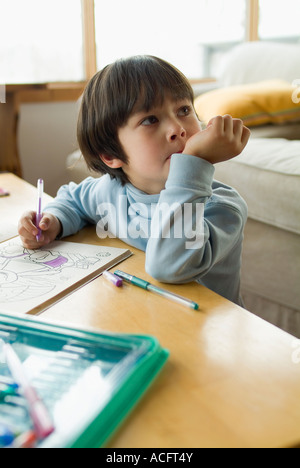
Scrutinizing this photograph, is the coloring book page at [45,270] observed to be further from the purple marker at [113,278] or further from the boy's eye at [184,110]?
the boy's eye at [184,110]

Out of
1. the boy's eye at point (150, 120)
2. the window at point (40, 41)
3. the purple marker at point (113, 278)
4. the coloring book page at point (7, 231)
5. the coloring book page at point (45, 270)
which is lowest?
the coloring book page at point (7, 231)

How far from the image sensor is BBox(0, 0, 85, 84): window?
206cm

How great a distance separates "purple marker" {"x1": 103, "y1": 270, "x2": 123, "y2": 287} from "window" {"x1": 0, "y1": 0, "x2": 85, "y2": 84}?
1.70 meters

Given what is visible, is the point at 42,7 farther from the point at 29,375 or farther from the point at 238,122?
the point at 29,375

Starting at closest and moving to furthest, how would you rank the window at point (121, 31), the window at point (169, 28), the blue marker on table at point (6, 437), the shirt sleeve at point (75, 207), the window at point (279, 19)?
the blue marker on table at point (6, 437)
the shirt sleeve at point (75, 207)
the window at point (121, 31)
the window at point (169, 28)
the window at point (279, 19)

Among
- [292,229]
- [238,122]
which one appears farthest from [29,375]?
[292,229]

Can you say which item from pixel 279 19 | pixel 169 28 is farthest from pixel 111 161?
pixel 279 19

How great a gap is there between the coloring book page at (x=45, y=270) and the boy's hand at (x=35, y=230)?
1cm

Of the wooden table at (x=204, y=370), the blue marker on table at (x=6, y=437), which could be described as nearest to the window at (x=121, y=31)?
the wooden table at (x=204, y=370)

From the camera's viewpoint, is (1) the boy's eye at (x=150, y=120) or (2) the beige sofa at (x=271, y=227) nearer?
(1) the boy's eye at (x=150, y=120)

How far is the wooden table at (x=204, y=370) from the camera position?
0.33m

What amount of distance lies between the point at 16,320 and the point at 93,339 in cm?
11

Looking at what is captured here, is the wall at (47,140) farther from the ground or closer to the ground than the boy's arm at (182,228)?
closer to the ground

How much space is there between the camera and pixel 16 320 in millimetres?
476
